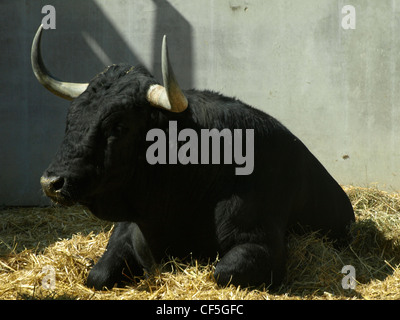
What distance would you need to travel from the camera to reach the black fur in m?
3.56

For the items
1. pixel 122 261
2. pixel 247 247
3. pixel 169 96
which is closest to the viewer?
pixel 169 96

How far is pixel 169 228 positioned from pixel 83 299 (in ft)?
2.44

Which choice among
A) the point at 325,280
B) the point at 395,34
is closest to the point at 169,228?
the point at 325,280

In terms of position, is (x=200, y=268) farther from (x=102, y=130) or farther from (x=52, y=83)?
(x=52, y=83)

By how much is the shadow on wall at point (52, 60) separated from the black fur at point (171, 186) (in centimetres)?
307

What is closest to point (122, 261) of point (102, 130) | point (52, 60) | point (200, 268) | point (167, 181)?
point (200, 268)

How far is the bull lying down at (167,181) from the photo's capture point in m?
3.55

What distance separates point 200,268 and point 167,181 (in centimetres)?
63

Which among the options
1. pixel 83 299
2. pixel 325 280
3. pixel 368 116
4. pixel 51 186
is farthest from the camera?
pixel 368 116

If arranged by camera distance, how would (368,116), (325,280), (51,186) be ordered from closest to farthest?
(51,186)
(325,280)
(368,116)

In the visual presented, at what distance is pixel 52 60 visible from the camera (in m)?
7.12

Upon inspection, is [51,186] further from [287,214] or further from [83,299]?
[287,214]

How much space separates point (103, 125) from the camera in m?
3.56

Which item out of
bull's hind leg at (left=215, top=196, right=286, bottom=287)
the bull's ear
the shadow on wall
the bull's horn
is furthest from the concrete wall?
the bull's ear
